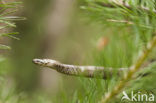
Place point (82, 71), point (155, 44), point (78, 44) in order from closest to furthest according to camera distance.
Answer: point (155, 44), point (82, 71), point (78, 44)

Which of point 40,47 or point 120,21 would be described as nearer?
point 120,21

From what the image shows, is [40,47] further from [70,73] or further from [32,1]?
[70,73]

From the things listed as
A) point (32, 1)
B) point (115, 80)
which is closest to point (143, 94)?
point (115, 80)

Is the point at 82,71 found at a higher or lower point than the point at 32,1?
higher

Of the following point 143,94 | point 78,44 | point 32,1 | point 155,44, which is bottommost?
point 78,44

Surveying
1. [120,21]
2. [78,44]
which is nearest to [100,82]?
[120,21]

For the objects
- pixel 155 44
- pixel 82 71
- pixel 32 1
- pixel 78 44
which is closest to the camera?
pixel 155 44
